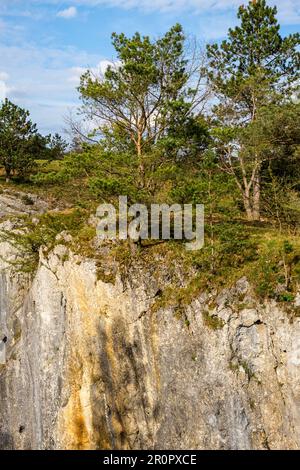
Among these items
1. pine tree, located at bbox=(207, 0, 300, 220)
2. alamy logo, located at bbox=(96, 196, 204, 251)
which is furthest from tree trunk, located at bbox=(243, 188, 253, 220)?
alamy logo, located at bbox=(96, 196, 204, 251)

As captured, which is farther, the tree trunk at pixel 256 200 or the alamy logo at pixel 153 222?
the tree trunk at pixel 256 200

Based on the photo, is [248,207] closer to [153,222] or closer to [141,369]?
[153,222]

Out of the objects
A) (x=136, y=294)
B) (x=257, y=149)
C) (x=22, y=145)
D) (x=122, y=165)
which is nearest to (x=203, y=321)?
(x=136, y=294)

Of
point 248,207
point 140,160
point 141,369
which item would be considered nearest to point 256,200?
point 248,207

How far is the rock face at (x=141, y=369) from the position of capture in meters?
12.8

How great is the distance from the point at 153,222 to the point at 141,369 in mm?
5665

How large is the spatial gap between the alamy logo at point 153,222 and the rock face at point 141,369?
183 cm

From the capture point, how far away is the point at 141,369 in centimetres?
1556

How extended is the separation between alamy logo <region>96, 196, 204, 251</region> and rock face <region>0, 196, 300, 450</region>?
1830 mm

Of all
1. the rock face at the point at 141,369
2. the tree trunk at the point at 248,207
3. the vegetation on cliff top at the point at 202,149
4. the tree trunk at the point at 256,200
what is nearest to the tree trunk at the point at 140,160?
the vegetation on cliff top at the point at 202,149

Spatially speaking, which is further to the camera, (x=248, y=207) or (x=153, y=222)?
(x=248, y=207)

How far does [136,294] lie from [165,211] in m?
3.46

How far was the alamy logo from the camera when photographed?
626 inches

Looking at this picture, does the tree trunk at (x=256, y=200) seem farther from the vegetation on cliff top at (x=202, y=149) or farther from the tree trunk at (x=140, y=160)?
the tree trunk at (x=140, y=160)
